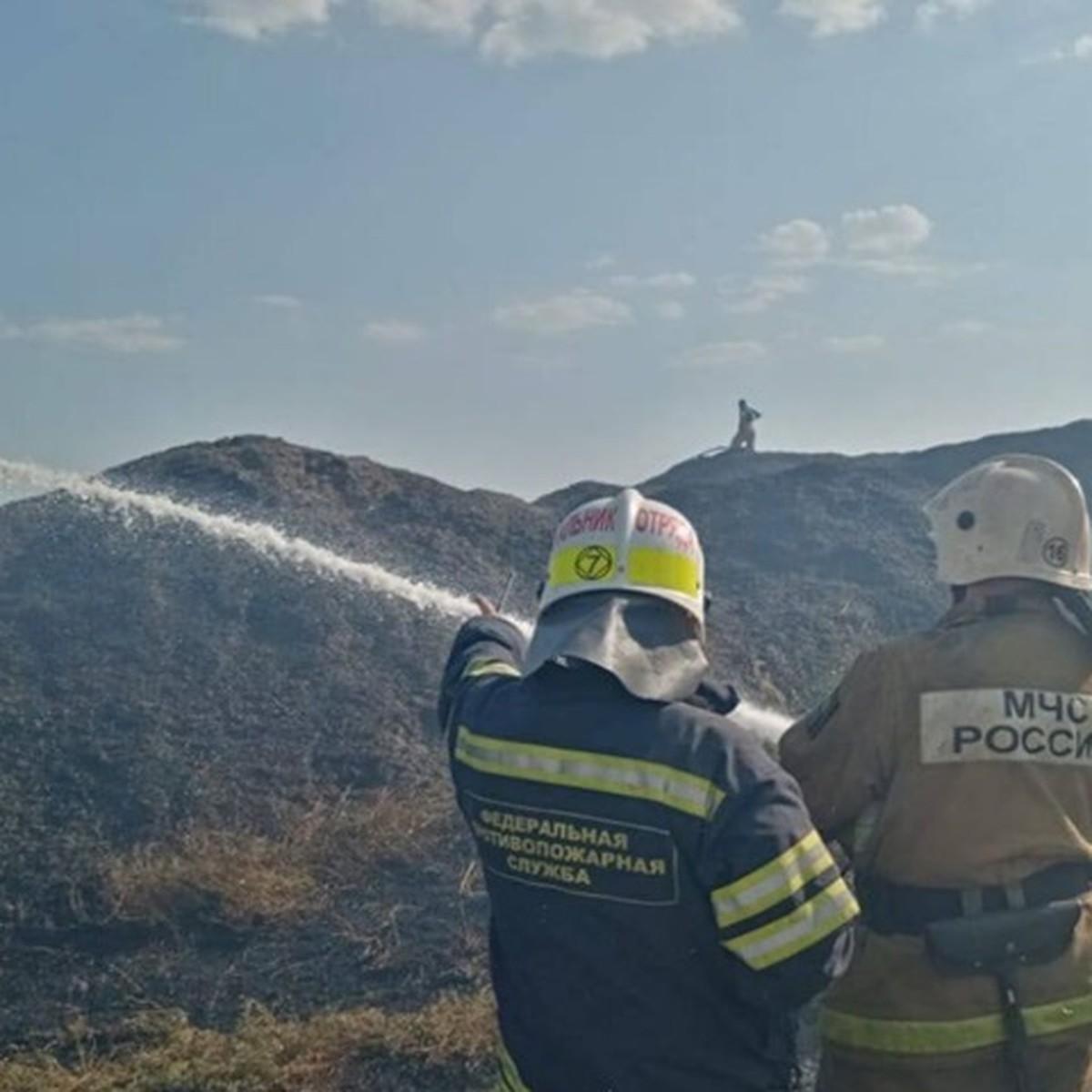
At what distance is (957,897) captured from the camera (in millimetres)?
3172

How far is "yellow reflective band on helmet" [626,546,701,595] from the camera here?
2.81 m

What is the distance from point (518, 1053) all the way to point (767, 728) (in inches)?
238

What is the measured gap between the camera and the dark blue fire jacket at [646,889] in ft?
8.25

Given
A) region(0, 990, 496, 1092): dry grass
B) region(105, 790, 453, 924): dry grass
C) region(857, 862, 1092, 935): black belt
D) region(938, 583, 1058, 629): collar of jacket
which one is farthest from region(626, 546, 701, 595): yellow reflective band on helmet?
region(105, 790, 453, 924): dry grass

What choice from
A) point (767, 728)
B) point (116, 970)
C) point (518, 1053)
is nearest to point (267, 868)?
point (116, 970)

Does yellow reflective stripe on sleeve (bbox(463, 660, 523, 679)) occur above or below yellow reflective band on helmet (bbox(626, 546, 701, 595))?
below

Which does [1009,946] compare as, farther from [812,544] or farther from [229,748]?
[812,544]

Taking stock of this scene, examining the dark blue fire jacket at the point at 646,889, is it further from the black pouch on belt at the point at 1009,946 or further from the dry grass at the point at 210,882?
the dry grass at the point at 210,882

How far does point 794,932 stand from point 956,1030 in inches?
35.2

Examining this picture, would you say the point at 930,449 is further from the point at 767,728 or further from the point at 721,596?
the point at 767,728

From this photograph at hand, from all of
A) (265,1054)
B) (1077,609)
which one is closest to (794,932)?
(1077,609)

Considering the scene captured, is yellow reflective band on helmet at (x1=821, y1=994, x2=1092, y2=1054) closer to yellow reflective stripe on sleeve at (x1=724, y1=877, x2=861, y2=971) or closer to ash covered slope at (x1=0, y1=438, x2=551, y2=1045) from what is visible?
yellow reflective stripe on sleeve at (x1=724, y1=877, x2=861, y2=971)

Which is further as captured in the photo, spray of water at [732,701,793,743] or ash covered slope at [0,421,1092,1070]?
spray of water at [732,701,793,743]

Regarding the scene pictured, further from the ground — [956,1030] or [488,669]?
[488,669]
